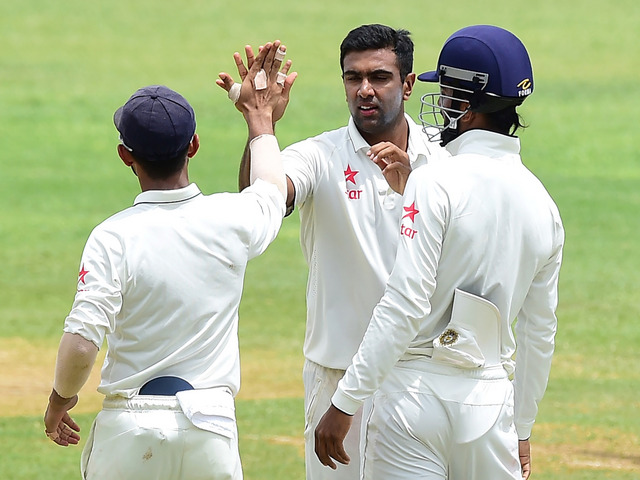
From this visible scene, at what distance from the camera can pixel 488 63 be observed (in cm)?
405

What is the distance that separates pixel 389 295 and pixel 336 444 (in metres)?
0.49

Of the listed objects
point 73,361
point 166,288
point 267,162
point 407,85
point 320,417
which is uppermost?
point 407,85

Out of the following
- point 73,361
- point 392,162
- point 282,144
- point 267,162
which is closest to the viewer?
point 73,361

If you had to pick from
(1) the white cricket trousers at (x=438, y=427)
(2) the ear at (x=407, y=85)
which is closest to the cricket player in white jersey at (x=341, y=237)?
(2) the ear at (x=407, y=85)

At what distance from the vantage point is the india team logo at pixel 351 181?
16.1 feet

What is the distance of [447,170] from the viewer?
3.93m

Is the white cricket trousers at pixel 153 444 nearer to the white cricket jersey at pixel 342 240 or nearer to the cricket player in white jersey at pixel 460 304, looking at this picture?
the cricket player in white jersey at pixel 460 304

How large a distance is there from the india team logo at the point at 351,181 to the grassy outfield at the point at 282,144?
8.82 ft

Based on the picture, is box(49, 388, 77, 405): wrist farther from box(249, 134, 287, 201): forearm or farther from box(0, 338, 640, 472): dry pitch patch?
box(0, 338, 640, 472): dry pitch patch

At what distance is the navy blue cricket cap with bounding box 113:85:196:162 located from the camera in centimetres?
388

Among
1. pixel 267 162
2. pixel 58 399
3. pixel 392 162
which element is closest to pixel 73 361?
pixel 58 399

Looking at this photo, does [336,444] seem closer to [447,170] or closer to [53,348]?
[447,170]

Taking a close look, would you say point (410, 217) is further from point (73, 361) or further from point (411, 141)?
point (411, 141)

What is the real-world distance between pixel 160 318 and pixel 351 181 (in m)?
1.35
